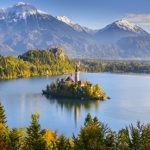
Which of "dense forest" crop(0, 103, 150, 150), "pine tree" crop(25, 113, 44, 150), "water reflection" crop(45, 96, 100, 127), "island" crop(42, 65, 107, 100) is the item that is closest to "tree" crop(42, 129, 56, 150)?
"dense forest" crop(0, 103, 150, 150)

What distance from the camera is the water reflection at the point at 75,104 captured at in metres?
91.8

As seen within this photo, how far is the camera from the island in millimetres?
109000

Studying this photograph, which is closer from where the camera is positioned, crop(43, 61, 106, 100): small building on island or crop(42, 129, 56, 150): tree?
crop(42, 129, 56, 150): tree

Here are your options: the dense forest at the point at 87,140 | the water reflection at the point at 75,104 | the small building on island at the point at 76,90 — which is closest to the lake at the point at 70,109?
the water reflection at the point at 75,104

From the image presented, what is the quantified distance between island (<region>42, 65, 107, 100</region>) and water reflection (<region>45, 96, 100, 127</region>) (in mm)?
2910

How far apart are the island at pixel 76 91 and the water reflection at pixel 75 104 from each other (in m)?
2.91

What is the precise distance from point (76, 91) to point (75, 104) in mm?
11598

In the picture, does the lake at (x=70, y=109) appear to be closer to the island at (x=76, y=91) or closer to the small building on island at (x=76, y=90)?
the island at (x=76, y=91)

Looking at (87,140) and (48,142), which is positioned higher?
(87,140)

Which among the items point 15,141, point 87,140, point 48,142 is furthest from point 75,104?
point 87,140

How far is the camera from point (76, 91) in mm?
111062

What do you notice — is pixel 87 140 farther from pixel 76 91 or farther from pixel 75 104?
pixel 76 91

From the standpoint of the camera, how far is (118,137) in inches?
1505

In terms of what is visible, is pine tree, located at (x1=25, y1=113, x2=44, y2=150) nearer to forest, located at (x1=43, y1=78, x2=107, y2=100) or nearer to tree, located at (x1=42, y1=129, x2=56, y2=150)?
tree, located at (x1=42, y1=129, x2=56, y2=150)
